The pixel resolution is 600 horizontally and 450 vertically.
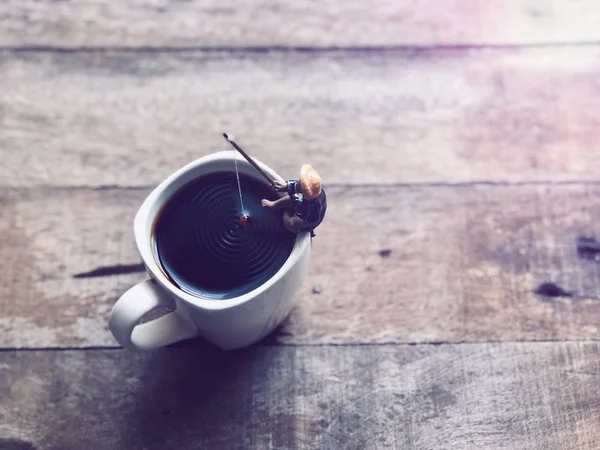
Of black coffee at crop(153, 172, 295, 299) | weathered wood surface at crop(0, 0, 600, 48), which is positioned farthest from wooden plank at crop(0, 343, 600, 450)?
weathered wood surface at crop(0, 0, 600, 48)

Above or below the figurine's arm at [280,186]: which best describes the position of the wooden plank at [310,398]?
below

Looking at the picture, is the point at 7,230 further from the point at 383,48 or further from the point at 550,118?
the point at 550,118

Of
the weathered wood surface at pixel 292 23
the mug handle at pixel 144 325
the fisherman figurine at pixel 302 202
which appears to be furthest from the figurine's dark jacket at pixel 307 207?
the weathered wood surface at pixel 292 23

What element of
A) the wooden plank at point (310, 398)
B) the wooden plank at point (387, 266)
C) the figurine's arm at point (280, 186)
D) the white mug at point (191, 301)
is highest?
the figurine's arm at point (280, 186)

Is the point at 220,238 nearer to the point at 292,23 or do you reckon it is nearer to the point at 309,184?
the point at 309,184

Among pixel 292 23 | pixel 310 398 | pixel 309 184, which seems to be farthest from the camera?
pixel 292 23

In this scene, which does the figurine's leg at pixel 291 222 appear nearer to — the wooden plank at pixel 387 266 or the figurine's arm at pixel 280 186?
the figurine's arm at pixel 280 186

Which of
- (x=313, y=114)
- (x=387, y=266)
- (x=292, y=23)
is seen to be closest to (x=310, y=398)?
(x=387, y=266)
